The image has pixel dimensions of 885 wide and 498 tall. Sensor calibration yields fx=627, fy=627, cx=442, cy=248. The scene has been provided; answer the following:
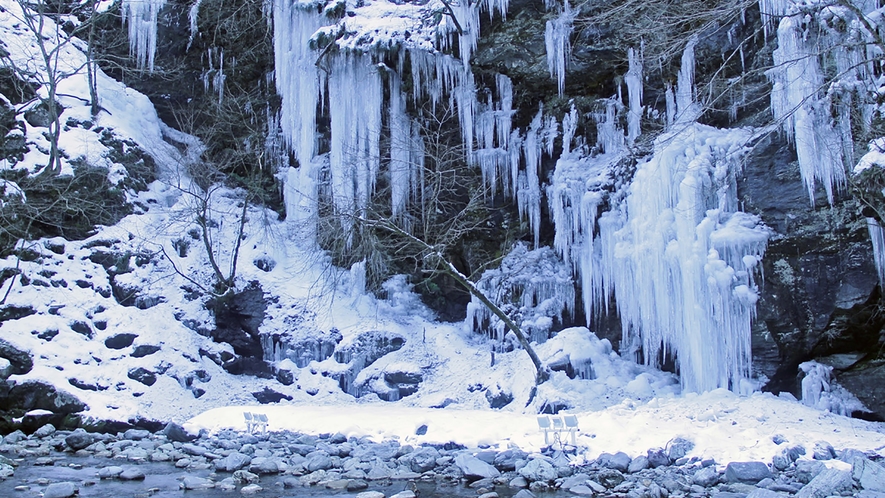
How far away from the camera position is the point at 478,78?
13.8 metres

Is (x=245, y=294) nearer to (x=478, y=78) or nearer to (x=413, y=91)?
(x=413, y=91)

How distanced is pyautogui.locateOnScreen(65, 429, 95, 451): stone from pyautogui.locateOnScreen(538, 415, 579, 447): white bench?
21.4 ft

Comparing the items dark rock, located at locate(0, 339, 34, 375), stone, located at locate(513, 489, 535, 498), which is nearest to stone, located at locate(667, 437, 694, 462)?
stone, located at locate(513, 489, 535, 498)

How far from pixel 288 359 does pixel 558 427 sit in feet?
22.4

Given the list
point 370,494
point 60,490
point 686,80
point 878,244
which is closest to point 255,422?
point 60,490

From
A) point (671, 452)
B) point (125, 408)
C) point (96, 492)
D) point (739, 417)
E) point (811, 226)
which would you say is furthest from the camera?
point (125, 408)

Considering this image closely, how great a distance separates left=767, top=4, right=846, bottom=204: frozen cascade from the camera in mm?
8836

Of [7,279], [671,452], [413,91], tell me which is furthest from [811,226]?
[7,279]

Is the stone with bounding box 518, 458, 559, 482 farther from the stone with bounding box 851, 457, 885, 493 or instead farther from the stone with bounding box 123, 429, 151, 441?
the stone with bounding box 123, 429, 151, 441

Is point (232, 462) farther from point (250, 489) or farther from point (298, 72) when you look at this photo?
point (298, 72)

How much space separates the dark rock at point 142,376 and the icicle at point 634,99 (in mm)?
10237

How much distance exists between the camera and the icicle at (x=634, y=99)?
12639 mm

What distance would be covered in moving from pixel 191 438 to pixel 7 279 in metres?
5.25

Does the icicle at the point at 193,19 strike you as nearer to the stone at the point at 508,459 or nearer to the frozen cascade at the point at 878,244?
the stone at the point at 508,459
